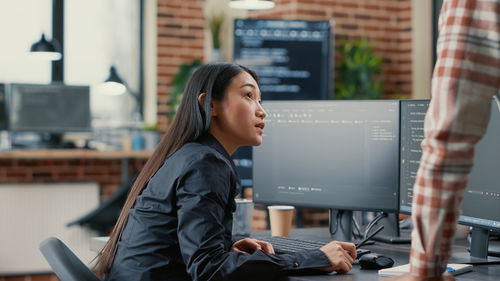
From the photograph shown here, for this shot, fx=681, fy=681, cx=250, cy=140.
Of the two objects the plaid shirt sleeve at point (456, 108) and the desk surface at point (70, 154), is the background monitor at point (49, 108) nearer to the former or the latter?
the desk surface at point (70, 154)

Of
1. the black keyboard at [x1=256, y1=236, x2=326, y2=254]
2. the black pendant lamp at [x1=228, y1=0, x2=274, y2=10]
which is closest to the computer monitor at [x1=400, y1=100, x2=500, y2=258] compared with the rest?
the black keyboard at [x1=256, y1=236, x2=326, y2=254]

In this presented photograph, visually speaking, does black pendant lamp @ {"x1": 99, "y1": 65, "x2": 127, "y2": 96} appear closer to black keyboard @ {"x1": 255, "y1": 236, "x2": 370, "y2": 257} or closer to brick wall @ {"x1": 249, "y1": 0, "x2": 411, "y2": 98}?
brick wall @ {"x1": 249, "y1": 0, "x2": 411, "y2": 98}

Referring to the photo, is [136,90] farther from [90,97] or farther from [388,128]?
[388,128]

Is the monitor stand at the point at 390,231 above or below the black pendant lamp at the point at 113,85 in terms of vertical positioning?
below

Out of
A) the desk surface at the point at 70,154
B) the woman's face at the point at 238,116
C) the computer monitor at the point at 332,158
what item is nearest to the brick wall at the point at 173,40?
the desk surface at the point at 70,154

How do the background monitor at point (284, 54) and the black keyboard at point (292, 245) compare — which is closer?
the black keyboard at point (292, 245)

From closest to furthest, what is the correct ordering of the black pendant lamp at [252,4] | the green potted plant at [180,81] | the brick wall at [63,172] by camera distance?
1. the black pendant lamp at [252,4]
2. the brick wall at [63,172]
3. the green potted plant at [180,81]

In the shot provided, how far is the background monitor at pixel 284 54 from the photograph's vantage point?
4566 mm

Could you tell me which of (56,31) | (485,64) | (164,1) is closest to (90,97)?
(56,31)

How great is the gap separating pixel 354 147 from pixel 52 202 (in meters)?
Answer: 3.45

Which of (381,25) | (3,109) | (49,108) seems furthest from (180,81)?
(381,25)

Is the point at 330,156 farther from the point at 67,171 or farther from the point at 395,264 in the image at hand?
the point at 67,171

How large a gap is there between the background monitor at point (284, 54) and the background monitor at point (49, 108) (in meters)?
1.37

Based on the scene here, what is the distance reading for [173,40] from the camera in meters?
5.79
